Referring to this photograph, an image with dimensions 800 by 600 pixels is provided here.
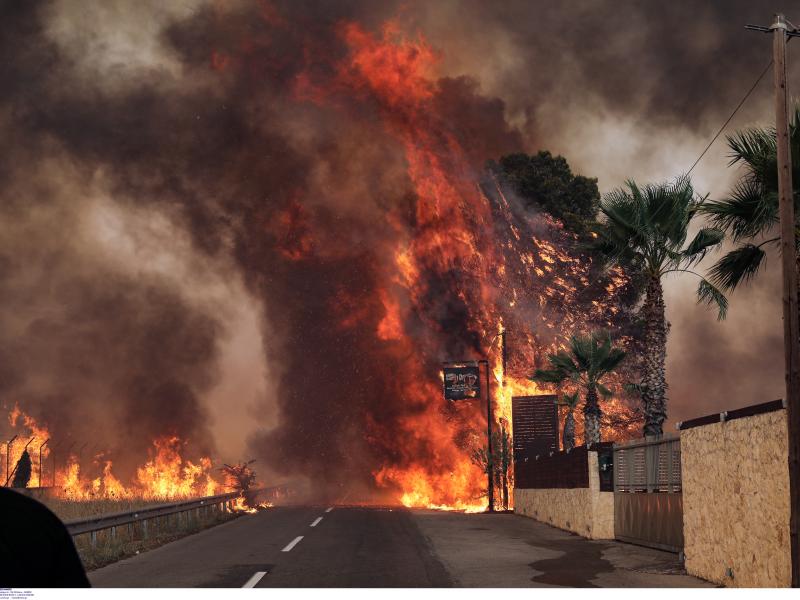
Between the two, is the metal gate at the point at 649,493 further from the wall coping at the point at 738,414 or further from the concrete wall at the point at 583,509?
the wall coping at the point at 738,414

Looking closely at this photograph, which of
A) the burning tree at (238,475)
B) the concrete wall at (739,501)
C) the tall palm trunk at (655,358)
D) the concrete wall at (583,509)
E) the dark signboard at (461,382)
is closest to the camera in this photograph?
the concrete wall at (739,501)

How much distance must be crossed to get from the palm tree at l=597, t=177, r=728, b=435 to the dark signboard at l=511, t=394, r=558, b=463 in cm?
1684

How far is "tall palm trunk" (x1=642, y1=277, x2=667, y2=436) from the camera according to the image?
27750mm

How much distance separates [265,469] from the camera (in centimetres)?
9388

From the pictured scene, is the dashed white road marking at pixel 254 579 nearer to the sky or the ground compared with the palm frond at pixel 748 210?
nearer to the ground

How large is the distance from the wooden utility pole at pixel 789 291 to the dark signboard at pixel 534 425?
103ft

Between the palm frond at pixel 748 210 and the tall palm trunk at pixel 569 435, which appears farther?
the tall palm trunk at pixel 569 435

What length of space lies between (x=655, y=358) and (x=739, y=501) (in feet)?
48.5

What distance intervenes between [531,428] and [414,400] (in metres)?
33.2

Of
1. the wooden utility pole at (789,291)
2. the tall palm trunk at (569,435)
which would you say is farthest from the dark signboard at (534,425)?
the wooden utility pole at (789,291)

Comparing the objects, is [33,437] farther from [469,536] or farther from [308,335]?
[469,536]

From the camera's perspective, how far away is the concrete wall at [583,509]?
24406 millimetres

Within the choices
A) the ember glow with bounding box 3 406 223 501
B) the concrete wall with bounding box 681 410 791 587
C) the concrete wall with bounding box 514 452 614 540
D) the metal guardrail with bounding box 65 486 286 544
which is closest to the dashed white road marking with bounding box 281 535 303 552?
the metal guardrail with bounding box 65 486 286 544

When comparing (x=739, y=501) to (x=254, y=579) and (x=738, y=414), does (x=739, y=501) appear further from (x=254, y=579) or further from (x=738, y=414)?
(x=254, y=579)
